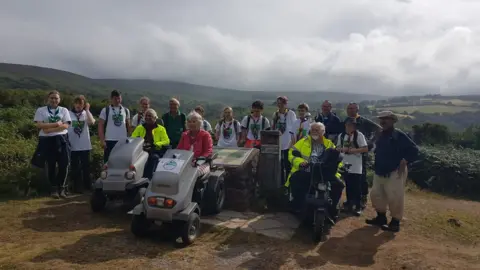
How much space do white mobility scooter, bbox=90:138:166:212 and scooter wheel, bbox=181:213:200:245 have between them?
128 centimetres

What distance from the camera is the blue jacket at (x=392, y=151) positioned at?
22.0 feet

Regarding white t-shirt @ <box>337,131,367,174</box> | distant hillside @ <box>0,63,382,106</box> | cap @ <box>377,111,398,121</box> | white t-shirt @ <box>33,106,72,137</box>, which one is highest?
distant hillside @ <box>0,63,382,106</box>

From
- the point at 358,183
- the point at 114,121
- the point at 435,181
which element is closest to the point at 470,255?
the point at 358,183

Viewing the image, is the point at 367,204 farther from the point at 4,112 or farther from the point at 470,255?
the point at 4,112

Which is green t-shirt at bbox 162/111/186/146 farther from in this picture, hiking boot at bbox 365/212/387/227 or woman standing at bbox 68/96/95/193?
hiking boot at bbox 365/212/387/227

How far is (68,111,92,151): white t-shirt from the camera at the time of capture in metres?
8.37

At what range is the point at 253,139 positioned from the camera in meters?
9.03

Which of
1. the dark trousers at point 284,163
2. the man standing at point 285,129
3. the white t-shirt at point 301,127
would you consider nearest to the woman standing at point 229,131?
the man standing at point 285,129

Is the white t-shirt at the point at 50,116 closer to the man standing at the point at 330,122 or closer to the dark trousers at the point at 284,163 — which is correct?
the dark trousers at the point at 284,163

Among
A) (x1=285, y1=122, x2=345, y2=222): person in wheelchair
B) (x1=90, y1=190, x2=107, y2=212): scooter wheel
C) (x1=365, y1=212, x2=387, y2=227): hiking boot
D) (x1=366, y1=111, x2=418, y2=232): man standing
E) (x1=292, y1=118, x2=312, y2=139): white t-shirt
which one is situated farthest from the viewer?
(x1=292, y1=118, x2=312, y2=139): white t-shirt

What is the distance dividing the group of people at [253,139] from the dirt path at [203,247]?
0.72 metres

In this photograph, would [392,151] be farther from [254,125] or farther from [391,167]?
[254,125]

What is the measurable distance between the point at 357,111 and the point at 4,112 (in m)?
12.0

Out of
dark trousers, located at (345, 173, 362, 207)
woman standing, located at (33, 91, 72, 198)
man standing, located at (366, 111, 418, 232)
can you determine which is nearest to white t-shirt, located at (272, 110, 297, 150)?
dark trousers, located at (345, 173, 362, 207)
